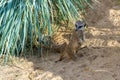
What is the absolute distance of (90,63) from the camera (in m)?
4.20

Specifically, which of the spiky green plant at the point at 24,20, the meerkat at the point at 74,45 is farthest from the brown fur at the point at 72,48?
the spiky green plant at the point at 24,20

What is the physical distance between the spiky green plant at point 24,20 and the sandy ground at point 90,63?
0.84 ft

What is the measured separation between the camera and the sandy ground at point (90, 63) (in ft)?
13.1

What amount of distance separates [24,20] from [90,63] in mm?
1043

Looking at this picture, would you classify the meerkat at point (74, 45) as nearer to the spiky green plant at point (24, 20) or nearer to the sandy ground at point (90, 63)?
the sandy ground at point (90, 63)

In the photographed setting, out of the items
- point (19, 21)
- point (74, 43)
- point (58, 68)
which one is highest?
point (19, 21)

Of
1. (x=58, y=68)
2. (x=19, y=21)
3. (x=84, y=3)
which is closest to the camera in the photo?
(x=58, y=68)

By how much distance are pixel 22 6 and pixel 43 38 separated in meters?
0.51

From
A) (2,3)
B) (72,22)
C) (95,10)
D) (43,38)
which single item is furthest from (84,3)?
(2,3)

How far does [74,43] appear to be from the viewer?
432cm

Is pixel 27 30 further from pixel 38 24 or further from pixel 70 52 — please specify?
pixel 70 52

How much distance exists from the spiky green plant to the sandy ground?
0.84 ft

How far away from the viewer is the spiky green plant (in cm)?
455

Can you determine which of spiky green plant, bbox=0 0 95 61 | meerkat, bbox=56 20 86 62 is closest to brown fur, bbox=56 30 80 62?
meerkat, bbox=56 20 86 62
